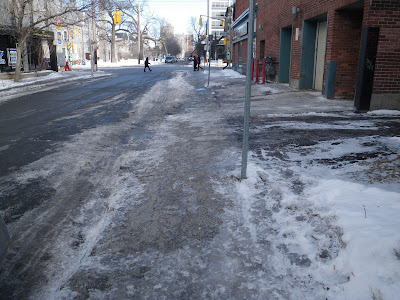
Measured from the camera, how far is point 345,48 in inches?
458

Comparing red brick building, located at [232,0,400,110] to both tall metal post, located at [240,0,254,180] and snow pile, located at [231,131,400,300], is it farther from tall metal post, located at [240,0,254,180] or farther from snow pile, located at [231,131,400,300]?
snow pile, located at [231,131,400,300]

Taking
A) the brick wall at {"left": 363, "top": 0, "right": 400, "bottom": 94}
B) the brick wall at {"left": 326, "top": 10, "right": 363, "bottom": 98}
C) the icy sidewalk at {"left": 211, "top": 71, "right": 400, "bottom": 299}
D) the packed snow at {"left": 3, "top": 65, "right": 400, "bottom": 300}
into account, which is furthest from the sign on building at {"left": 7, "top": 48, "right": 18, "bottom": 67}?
the brick wall at {"left": 363, "top": 0, "right": 400, "bottom": 94}

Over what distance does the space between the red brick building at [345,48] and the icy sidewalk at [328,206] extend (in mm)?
2543

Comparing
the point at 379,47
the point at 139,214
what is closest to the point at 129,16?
the point at 379,47

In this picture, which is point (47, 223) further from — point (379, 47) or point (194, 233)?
point (379, 47)

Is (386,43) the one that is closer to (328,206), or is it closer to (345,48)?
(345,48)

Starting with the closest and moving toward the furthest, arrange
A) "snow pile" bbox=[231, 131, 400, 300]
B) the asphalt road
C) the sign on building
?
"snow pile" bbox=[231, 131, 400, 300]
the asphalt road
the sign on building

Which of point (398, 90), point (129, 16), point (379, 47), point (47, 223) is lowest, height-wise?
point (47, 223)

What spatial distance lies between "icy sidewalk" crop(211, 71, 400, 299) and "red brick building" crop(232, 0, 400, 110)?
2.54 m

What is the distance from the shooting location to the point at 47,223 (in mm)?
3609

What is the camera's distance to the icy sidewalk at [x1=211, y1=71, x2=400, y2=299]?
2.59 m

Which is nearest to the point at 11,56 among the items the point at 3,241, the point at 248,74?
the point at 248,74

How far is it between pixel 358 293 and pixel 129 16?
8113 cm

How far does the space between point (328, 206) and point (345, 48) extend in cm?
962
